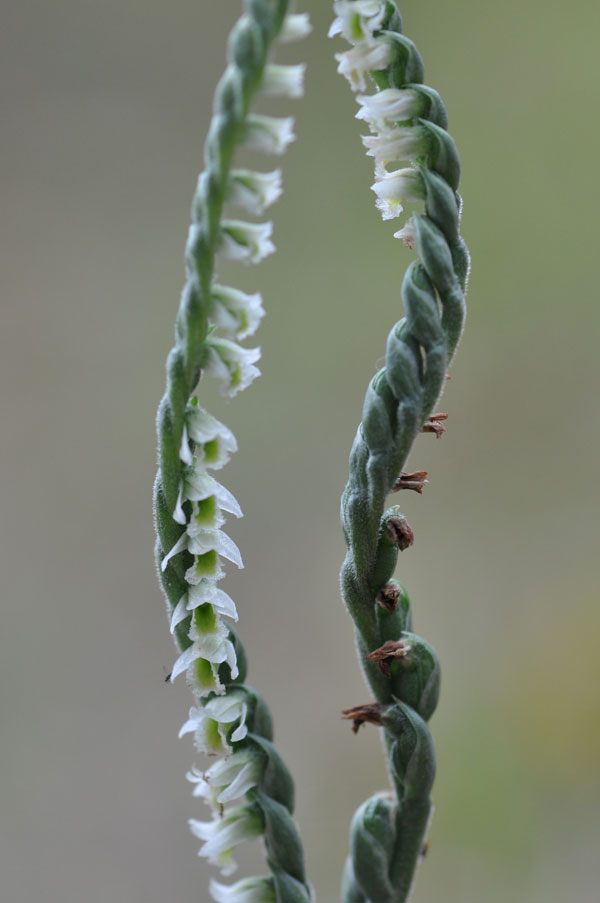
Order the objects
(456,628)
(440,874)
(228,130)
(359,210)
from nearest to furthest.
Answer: (228,130) → (440,874) → (456,628) → (359,210)

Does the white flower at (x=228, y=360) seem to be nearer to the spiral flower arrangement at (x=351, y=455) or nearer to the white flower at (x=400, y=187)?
the spiral flower arrangement at (x=351, y=455)

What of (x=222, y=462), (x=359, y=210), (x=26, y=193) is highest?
(x=26, y=193)

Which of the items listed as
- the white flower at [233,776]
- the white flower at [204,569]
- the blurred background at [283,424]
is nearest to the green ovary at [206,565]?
the white flower at [204,569]

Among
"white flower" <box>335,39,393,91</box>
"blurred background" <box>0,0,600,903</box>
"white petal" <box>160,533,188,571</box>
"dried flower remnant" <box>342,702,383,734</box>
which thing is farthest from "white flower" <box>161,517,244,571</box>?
"blurred background" <box>0,0,600,903</box>

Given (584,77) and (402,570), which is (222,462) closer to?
(402,570)

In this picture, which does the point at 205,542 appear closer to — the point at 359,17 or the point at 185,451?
the point at 185,451

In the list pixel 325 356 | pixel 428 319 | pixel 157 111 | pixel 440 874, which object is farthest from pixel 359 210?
pixel 428 319
